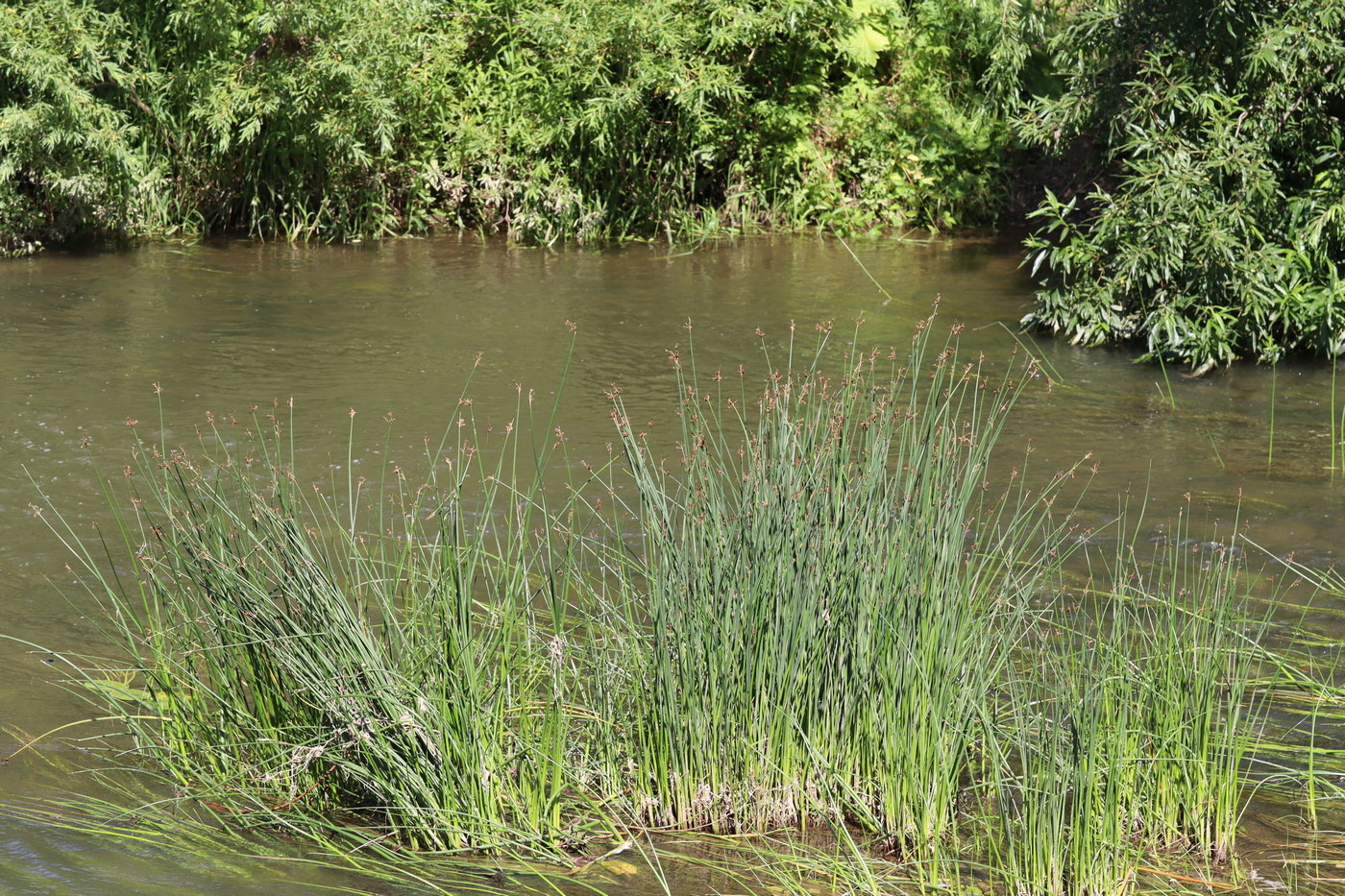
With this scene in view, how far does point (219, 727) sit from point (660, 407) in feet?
13.2

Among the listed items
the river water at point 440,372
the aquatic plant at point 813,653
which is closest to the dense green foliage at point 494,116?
the river water at point 440,372

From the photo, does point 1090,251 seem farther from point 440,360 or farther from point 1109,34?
point 440,360

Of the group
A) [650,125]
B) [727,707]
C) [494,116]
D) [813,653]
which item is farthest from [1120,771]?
[494,116]

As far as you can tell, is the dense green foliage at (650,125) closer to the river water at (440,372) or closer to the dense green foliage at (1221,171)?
the dense green foliage at (1221,171)

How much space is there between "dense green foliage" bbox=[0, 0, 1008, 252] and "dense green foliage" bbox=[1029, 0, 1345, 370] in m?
3.07

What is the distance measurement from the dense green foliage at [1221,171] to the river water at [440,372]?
0.30 metres

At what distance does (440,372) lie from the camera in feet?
24.6

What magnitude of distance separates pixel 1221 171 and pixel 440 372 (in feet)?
13.4

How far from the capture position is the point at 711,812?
298 cm

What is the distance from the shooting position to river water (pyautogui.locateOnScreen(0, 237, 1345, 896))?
4.19m

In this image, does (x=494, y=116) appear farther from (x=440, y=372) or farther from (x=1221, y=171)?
(x=1221, y=171)

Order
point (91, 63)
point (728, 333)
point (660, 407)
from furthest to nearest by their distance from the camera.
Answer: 1. point (91, 63)
2. point (728, 333)
3. point (660, 407)

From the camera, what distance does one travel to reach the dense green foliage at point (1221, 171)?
23.1 feet

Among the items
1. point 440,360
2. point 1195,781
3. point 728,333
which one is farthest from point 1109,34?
point 1195,781
